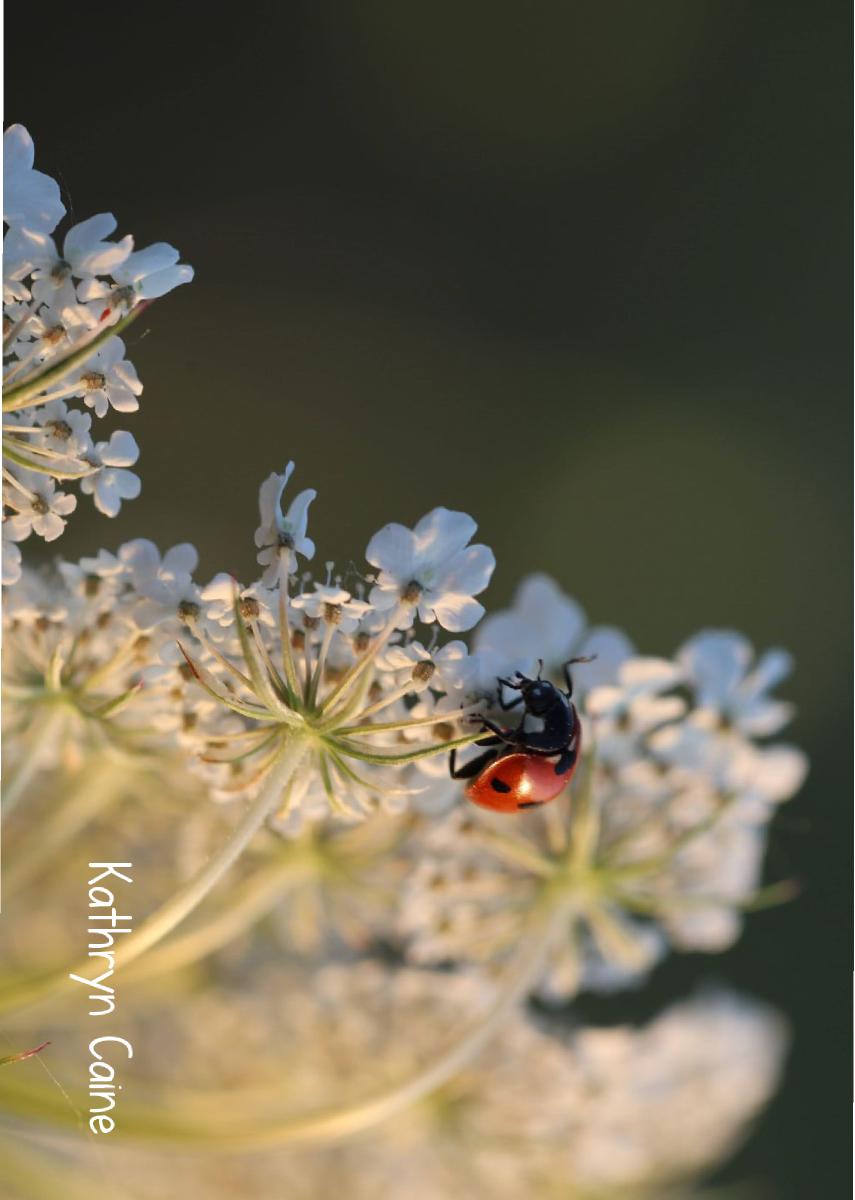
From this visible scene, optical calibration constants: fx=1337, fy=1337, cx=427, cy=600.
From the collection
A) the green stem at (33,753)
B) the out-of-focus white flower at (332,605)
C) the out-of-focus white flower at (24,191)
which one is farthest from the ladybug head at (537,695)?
the out-of-focus white flower at (24,191)

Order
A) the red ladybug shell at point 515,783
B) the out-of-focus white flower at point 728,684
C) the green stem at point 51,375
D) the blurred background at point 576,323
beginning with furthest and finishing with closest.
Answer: the blurred background at point 576,323
the out-of-focus white flower at point 728,684
the red ladybug shell at point 515,783
the green stem at point 51,375

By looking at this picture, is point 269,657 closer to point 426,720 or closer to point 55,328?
point 426,720

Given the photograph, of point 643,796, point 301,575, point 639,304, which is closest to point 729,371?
point 639,304

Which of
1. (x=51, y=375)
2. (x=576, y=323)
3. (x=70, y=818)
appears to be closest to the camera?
(x=51, y=375)

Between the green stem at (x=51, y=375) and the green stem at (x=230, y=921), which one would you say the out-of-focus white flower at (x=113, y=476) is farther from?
the green stem at (x=230, y=921)

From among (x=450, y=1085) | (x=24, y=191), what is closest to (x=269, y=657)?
(x=24, y=191)

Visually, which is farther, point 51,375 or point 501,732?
point 501,732

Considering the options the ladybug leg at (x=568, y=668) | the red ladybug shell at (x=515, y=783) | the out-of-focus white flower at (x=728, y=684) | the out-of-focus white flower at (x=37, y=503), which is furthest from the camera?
the out-of-focus white flower at (x=728, y=684)
